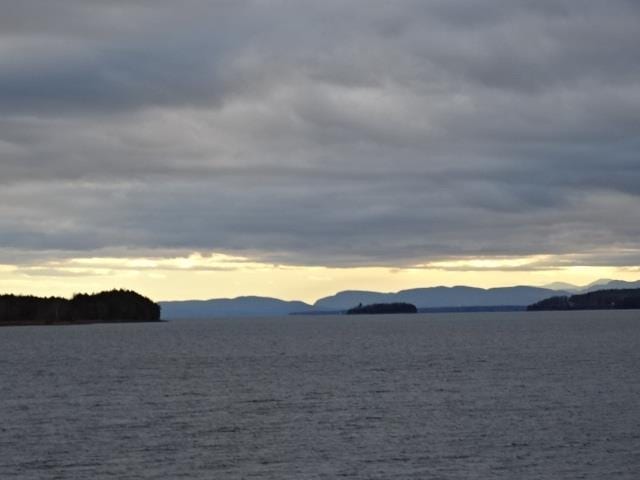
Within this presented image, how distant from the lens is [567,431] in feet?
234

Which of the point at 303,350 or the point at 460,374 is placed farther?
the point at 303,350

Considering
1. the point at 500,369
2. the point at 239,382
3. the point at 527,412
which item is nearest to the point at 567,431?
the point at 527,412

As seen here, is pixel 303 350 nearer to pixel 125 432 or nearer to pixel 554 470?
pixel 125 432

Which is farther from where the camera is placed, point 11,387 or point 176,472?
point 11,387

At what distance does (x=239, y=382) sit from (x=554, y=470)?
2410 inches

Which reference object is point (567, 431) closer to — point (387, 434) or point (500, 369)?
point (387, 434)

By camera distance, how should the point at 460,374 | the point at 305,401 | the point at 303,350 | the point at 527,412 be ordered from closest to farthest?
the point at 527,412 < the point at 305,401 < the point at 460,374 < the point at 303,350

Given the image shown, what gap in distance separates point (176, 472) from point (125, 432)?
16.0 meters

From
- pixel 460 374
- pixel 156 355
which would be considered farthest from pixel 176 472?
pixel 156 355

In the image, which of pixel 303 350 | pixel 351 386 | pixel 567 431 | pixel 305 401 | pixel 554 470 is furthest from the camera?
pixel 303 350

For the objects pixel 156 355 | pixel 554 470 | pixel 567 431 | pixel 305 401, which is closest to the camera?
pixel 554 470

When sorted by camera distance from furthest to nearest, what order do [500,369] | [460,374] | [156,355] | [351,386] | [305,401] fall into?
[156,355] → [500,369] → [460,374] → [351,386] → [305,401]

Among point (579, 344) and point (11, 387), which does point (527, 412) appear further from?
point (579, 344)

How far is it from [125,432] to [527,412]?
31.8 metres
